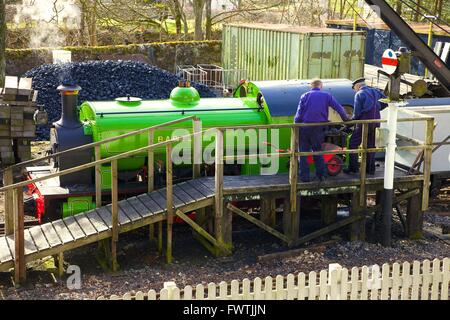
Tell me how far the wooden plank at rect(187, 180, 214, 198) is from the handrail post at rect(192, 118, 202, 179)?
0.75 feet

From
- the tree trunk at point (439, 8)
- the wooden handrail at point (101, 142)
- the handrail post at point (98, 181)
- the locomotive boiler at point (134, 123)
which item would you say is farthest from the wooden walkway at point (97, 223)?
the tree trunk at point (439, 8)

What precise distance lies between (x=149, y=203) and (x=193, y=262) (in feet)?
3.59

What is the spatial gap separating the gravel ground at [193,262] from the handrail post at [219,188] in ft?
1.40

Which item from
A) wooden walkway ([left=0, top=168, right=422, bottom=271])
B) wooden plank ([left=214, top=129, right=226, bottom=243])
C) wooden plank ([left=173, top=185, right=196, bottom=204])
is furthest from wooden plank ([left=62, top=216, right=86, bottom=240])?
wooden plank ([left=214, top=129, right=226, bottom=243])

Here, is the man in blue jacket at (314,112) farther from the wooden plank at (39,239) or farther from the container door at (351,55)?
the container door at (351,55)

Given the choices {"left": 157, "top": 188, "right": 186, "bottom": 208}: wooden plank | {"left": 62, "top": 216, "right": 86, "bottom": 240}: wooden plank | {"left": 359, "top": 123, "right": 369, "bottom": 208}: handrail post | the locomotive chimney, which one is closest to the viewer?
{"left": 62, "top": 216, "right": 86, "bottom": 240}: wooden plank

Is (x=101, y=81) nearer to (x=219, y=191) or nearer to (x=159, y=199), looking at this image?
(x=159, y=199)

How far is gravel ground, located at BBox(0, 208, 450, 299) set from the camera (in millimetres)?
8773

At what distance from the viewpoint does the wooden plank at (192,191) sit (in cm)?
977

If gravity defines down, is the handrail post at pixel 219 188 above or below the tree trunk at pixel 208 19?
below

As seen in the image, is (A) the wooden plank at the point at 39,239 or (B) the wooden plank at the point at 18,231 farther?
(A) the wooden plank at the point at 39,239

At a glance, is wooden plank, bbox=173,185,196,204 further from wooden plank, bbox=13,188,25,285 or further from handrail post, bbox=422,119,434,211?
handrail post, bbox=422,119,434,211

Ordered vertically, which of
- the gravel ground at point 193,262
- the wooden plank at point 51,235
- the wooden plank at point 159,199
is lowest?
the gravel ground at point 193,262
